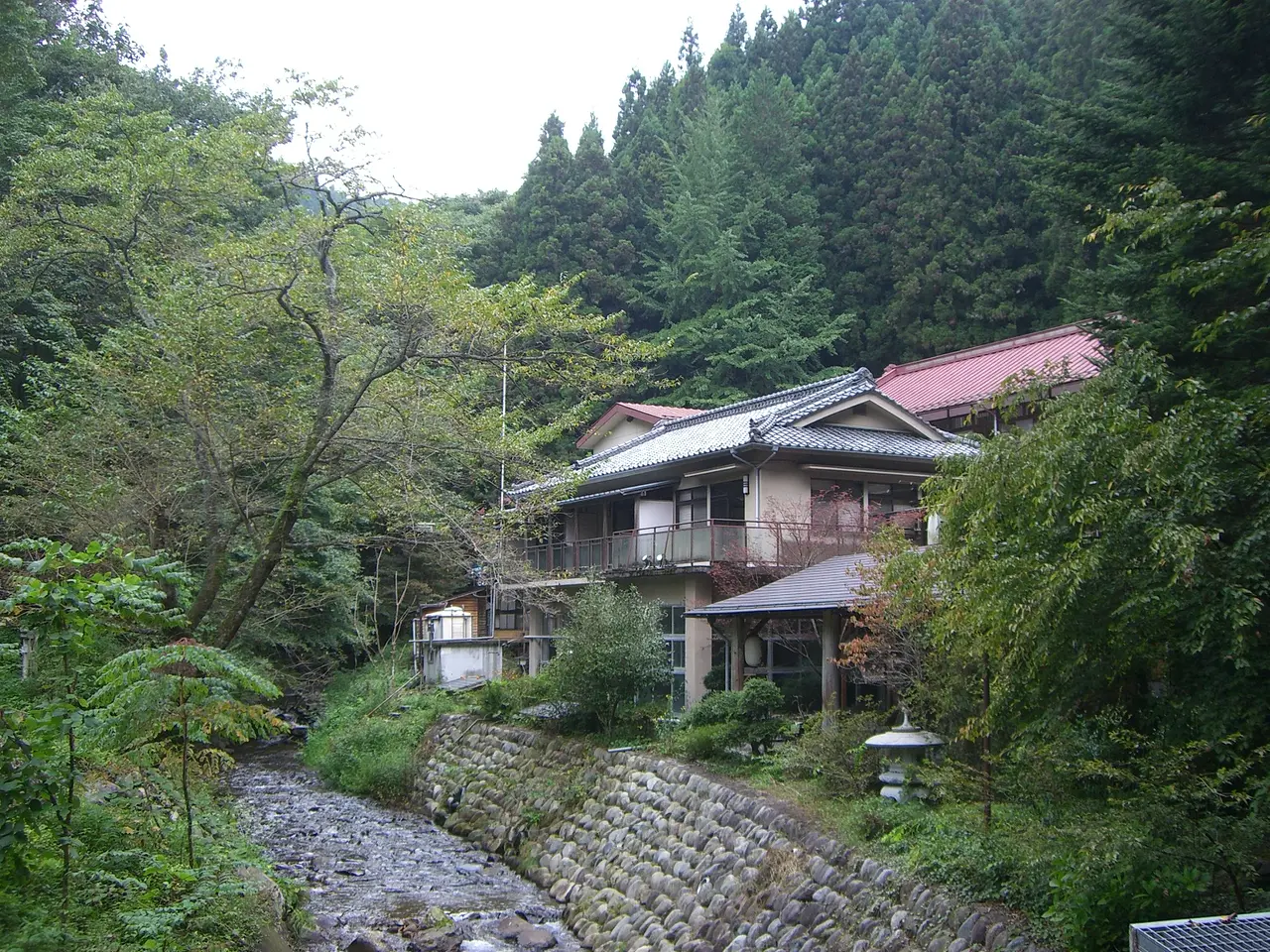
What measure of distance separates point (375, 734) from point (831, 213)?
94.8ft

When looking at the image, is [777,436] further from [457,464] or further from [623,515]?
[457,464]

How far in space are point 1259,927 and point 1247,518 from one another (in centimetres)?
377

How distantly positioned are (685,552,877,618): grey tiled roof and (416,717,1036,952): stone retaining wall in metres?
2.80

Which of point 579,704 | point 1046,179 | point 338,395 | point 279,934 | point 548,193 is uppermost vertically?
point 548,193

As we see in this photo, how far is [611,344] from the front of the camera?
44.8ft

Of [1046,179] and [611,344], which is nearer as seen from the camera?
[1046,179]

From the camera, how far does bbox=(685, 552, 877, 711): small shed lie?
15.4 metres

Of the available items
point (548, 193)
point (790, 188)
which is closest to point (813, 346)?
point (790, 188)

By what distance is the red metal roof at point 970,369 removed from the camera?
30.3 m

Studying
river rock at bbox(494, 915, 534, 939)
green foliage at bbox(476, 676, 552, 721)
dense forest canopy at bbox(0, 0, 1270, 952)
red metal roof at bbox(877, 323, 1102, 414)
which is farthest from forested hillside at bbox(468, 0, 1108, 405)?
river rock at bbox(494, 915, 534, 939)

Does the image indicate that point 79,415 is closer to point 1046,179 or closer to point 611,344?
point 611,344

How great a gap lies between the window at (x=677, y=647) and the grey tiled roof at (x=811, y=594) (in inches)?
166

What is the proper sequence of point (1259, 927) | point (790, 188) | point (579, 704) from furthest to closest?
point (790, 188) < point (579, 704) < point (1259, 927)

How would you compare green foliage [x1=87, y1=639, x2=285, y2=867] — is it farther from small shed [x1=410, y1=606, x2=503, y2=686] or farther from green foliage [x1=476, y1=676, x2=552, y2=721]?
small shed [x1=410, y1=606, x2=503, y2=686]
